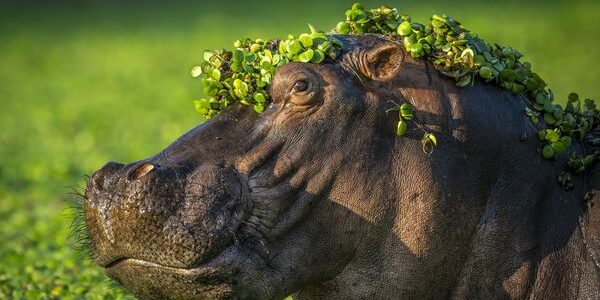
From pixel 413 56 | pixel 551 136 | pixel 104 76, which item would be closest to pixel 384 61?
pixel 413 56

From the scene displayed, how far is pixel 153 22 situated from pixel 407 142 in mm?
28042

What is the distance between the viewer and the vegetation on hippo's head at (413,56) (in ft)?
13.5

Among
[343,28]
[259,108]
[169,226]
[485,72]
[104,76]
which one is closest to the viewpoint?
[169,226]

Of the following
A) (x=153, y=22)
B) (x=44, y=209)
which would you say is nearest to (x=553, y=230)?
(x=44, y=209)

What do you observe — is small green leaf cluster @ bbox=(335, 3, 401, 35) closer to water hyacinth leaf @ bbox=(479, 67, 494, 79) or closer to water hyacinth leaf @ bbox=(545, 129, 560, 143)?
water hyacinth leaf @ bbox=(479, 67, 494, 79)

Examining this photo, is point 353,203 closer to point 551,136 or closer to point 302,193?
point 302,193

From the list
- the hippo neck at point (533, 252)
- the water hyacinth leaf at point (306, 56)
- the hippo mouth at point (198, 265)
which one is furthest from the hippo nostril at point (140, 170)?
the hippo neck at point (533, 252)

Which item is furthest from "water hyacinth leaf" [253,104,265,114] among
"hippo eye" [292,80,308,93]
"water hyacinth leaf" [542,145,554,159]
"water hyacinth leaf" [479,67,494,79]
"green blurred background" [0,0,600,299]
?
"green blurred background" [0,0,600,299]

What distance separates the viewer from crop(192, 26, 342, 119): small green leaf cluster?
160 inches

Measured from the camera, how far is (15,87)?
21281mm

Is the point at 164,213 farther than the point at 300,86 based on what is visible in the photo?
No

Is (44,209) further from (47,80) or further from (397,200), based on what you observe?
(47,80)

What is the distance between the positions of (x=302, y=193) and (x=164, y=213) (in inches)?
22.9

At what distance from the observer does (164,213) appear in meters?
3.61
